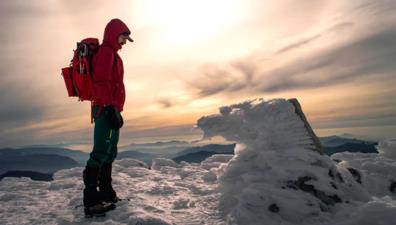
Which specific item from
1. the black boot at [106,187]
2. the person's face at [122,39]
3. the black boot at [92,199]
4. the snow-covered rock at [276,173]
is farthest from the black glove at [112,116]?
the snow-covered rock at [276,173]

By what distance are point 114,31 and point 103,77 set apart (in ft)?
3.68

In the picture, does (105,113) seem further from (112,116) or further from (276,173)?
(276,173)

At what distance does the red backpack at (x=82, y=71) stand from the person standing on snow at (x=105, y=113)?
122 mm

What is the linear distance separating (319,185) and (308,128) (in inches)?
77.2

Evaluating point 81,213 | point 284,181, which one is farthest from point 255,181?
point 81,213

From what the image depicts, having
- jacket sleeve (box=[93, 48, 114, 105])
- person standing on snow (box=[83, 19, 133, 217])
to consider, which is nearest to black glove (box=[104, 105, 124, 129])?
person standing on snow (box=[83, 19, 133, 217])

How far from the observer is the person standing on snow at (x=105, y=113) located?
569cm

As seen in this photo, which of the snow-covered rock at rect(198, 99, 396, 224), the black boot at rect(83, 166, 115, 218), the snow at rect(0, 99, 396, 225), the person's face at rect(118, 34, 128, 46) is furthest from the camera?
the person's face at rect(118, 34, 128, 46)

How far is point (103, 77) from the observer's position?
5.68 metres

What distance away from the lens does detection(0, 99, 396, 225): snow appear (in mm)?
5074

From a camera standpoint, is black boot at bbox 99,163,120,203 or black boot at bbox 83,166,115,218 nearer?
black boot at bbox 83,166,115,218

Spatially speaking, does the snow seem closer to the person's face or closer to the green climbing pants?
the green climbing pants

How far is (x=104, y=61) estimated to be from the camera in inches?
227

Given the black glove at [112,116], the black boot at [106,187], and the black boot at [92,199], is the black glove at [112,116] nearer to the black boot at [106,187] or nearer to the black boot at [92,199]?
the black boot at [92,199]
